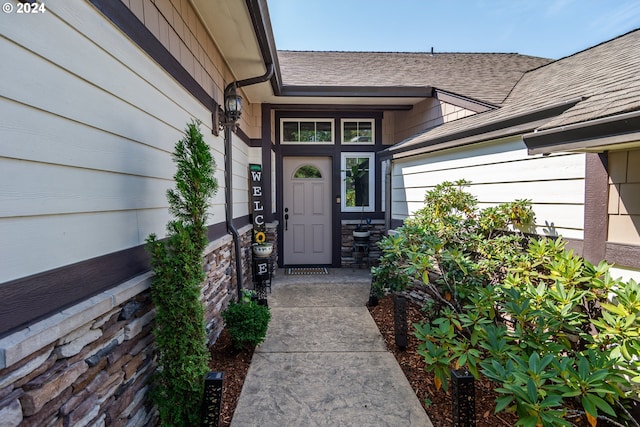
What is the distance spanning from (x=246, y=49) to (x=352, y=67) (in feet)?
10.5

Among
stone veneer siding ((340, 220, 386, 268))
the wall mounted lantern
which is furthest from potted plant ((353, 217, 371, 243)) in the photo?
the wall mounted lantern

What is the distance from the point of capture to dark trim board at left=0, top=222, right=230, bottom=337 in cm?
98

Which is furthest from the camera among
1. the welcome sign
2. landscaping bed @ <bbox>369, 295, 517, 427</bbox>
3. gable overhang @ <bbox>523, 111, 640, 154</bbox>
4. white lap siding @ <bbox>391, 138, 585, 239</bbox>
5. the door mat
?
the door mat

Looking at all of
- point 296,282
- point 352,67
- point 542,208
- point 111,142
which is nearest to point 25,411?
point 111,142

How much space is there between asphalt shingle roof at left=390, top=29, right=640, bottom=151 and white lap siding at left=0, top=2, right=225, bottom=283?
8.06 ft

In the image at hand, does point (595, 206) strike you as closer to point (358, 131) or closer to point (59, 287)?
point (59, 287)

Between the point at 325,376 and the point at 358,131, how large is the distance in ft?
15.0

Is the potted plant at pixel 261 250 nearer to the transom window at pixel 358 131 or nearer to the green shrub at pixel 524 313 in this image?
the green shrub at pixel 524 313

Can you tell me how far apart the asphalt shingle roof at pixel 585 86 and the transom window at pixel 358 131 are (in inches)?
62.0

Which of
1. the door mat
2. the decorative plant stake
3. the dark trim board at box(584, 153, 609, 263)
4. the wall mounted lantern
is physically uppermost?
the wall mounted lantern

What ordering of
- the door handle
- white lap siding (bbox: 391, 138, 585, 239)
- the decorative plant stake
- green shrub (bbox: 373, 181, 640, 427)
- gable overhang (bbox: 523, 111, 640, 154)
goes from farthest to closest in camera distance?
the door handle → the decorative plant stake → white lap siding (bbox: 391, 138, 585, 239) → gable overhang (bbox: 523, 111, 640, 154) → green shrub (bbox: 373, 181, 640, 427)

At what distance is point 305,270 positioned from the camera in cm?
588

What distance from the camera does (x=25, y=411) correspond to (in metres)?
0.99

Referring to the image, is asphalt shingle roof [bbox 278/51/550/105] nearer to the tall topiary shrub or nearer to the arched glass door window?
the arched glass door window
